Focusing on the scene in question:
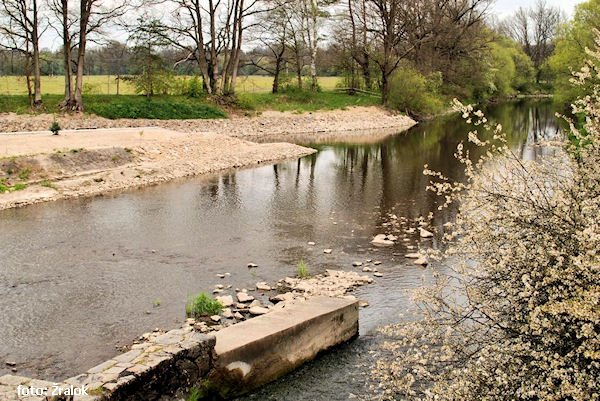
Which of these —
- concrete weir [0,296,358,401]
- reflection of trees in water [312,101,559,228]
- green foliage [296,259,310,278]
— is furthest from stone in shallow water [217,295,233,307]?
reflection of trees in water [312,101,559,228]

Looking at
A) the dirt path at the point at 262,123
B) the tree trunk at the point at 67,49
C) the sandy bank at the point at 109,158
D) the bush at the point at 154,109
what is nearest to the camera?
the sandy bank at the point at 109,158

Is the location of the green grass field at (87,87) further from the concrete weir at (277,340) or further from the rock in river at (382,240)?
the concrete weir at (277,340)

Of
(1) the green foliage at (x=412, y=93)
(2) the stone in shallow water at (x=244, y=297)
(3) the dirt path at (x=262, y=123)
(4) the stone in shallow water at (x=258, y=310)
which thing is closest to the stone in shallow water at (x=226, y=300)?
(2) the stone in shallow water at (x=244, y=297)

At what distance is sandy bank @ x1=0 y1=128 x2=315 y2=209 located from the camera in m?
19.4

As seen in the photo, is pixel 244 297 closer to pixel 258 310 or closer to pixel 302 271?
pixel 258 310

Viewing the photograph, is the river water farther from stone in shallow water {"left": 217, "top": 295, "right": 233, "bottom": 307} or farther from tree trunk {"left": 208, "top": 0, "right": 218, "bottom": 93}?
tree trunk {"left": 208, "top": 0, "right": 218, "bottom": 93}

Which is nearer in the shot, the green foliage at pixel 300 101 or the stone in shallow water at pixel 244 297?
the stone in shallow water at pixel 244 297

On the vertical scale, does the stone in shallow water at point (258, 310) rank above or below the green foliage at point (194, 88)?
below

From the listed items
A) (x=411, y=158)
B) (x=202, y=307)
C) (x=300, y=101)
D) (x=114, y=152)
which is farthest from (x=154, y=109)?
(x=202, y=307)

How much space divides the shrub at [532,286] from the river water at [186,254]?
2.21 metres

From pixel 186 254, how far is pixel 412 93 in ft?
131

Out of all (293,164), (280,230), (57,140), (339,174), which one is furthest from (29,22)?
(280,230)

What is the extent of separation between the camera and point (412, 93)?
49.7 m

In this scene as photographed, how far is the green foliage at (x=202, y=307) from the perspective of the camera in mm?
9906
